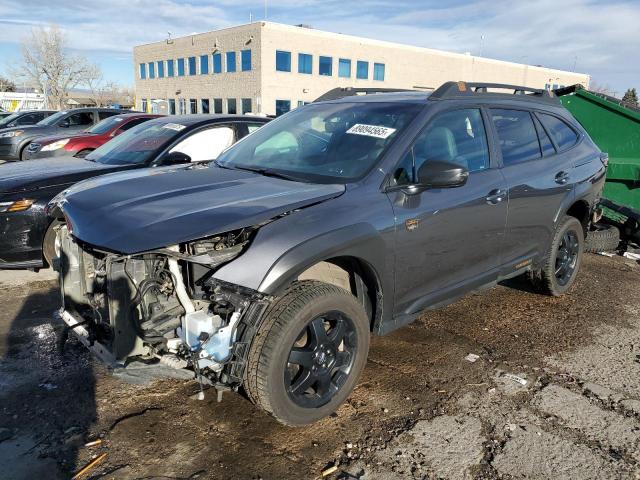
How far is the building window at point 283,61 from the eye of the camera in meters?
41.2

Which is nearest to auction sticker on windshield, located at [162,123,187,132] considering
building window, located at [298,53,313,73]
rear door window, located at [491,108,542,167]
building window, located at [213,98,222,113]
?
rear door window, located at [491,108,542,167]

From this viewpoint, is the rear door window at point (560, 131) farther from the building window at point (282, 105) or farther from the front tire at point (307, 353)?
the building window at point (282, 105)

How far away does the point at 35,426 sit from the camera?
294 centimetres

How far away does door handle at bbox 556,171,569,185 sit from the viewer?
4.59 meters

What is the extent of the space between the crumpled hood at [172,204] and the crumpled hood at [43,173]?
190cm

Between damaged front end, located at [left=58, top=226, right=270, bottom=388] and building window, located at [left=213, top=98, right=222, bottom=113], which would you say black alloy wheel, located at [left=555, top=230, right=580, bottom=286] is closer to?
damaged front end, located at [left=58, top=226, right=270, bottom=388]

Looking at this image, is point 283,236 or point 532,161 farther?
point 532,161

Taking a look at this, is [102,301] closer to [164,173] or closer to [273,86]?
[164,173]

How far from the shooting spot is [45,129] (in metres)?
13.6

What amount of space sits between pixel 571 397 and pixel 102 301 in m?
2.97

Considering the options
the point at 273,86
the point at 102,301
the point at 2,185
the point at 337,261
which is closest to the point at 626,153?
the point at 337,261

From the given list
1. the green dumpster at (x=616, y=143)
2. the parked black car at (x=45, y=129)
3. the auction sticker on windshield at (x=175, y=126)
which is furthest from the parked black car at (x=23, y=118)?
the green dumpster at (x=616, y=143)

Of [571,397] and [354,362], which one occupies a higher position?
[354,362]

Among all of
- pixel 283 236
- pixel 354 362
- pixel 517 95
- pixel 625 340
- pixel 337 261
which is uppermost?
pixel 517 95
